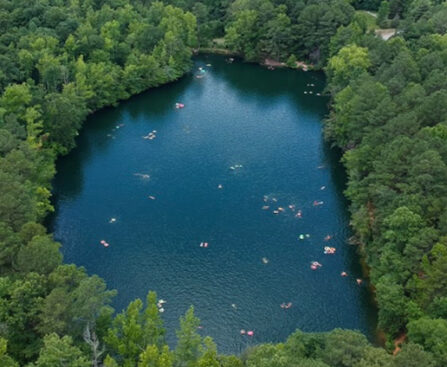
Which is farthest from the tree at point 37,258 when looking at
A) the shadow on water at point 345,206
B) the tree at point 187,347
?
the shadow on water at point 345,206

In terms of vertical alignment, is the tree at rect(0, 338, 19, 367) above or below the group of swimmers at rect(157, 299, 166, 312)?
above

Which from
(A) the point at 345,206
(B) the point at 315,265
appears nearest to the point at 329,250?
(B) the point at 315,265

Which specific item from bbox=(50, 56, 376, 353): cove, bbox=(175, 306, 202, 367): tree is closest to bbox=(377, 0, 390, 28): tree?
bbox=(50, 56, 376, 353): cove

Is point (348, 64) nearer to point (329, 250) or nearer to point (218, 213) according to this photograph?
point (218, 213)

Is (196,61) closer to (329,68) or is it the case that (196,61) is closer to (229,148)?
(329,68)

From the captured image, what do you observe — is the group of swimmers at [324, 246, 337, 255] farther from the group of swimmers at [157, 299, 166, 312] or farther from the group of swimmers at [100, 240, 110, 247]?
the group of swimmers at [100, 240, 110, 247]

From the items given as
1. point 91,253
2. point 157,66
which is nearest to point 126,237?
point 91,253

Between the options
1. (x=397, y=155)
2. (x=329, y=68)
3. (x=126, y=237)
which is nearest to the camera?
(x=397, y=155)

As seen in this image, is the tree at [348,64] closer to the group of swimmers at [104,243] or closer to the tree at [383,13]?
the tree at [383,13]
